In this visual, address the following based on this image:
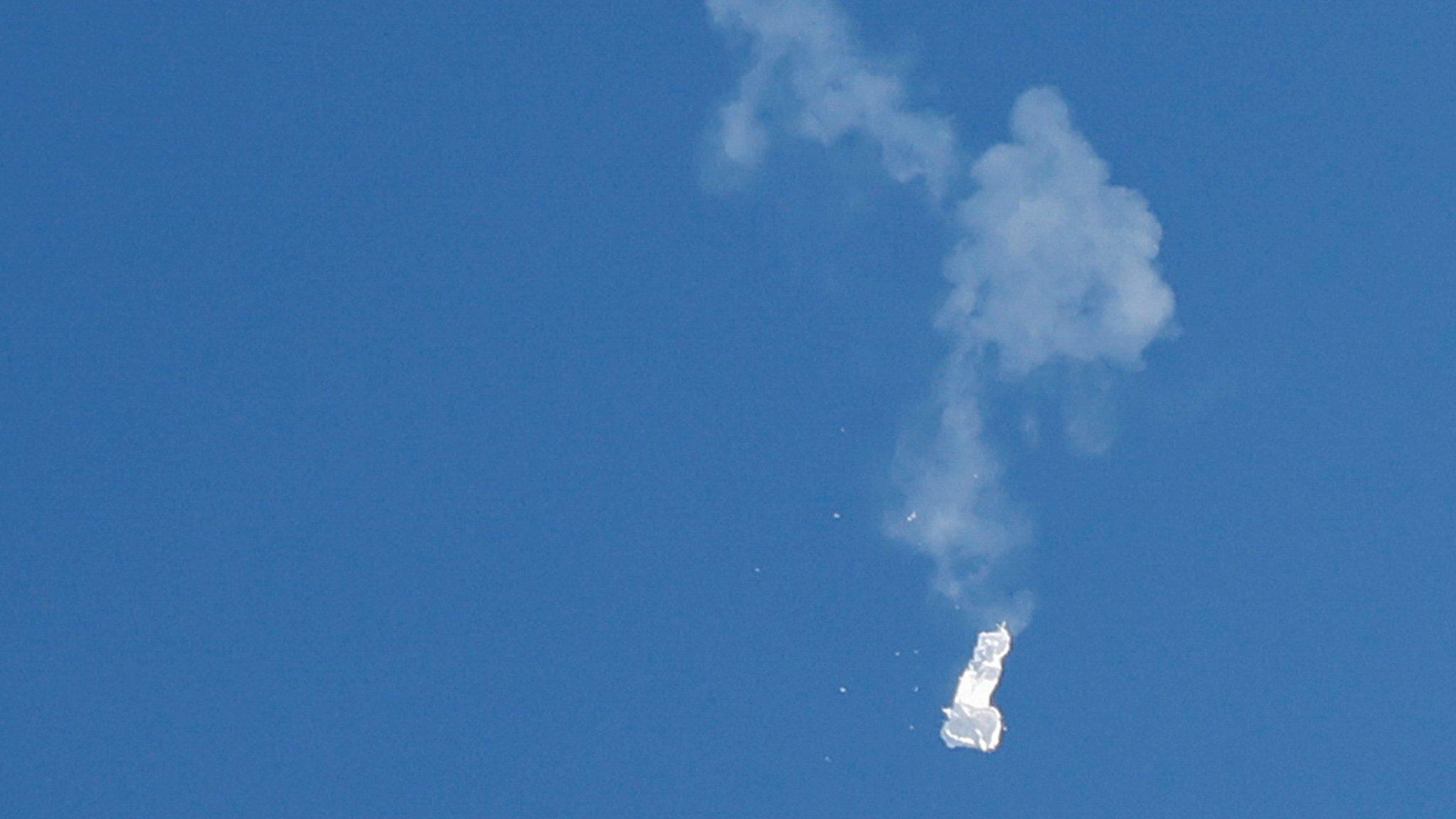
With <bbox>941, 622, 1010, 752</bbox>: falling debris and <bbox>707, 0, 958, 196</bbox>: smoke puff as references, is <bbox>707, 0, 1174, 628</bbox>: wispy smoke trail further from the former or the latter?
<bbox>941, 622, 1010, 752</bbox>: falling debris

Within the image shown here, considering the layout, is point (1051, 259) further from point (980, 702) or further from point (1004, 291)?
point (980, 702)

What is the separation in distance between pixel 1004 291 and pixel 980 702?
348 centimetres

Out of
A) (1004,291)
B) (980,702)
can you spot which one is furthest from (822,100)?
(980,702)

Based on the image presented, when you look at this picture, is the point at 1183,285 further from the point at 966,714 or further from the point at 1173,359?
the point at 966,714

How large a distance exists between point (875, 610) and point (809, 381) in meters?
2.05

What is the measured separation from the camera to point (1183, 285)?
37.4 feet

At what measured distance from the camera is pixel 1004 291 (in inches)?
448

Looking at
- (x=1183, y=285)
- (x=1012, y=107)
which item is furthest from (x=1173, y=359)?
(x=1012, y=107)

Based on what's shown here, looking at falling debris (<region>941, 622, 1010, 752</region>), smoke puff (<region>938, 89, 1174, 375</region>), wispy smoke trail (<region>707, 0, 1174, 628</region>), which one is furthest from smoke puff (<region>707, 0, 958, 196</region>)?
falling debris (<region>941, 622, 1010, 752</region>)

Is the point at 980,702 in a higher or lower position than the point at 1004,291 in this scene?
lower

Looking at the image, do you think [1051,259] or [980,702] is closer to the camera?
[1051,259]

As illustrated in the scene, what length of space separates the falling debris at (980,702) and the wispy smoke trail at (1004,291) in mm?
242

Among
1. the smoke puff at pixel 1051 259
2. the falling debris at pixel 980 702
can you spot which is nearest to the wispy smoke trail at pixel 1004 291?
the smoke puff at pixel 1051 259

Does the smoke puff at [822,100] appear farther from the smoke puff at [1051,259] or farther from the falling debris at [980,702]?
the falling debris at [980,702]
